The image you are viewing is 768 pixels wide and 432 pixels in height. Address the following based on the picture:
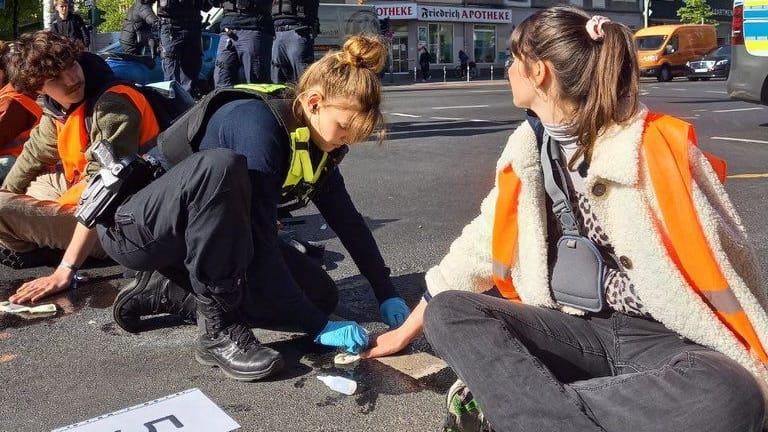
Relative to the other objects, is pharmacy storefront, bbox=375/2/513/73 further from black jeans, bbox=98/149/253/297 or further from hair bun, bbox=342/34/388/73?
black jeans, bbox=98/149/253/297

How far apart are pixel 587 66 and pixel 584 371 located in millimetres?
787

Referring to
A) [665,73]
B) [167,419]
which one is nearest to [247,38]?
[167,419]

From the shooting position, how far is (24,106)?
4.50m

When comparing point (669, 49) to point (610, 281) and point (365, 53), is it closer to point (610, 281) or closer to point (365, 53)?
point (365, 53)

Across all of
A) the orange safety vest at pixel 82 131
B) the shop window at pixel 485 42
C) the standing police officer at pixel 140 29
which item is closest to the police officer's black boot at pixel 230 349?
the orange safety vest at pixel 82 131

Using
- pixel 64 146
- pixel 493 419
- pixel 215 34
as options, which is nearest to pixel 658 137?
pixel 493 419

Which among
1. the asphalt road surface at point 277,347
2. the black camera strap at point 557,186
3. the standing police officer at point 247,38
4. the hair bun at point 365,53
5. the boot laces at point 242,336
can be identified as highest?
the standing police officer at point 247,38

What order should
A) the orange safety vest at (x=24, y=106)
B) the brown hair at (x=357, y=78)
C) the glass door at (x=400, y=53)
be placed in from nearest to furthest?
the brown hair at (x=357, y=78), the orange safety vest at (x=24, y=106), the glass door at (x=400, y=53)

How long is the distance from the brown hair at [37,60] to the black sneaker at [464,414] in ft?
7.76

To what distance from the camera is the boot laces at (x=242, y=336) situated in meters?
2.64

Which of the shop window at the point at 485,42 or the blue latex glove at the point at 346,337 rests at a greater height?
the shop window at the point at 485,42

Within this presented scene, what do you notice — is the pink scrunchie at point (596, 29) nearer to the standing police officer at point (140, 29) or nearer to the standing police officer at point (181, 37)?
the standing police officer at point (181, 37)

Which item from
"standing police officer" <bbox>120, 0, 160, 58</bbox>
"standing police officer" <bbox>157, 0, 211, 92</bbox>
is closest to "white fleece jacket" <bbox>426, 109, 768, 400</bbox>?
"standing police officer" <bbox>157, 0, 211, 92</bbox>

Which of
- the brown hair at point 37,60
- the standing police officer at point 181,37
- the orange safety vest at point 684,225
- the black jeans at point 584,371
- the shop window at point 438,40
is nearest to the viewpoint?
the black jeans at point 584,371
